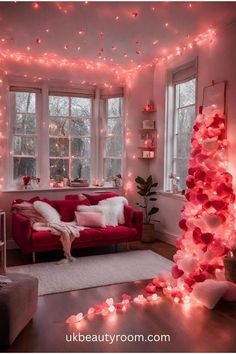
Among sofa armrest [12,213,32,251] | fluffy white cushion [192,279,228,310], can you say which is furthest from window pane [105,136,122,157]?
fluffy white cushion [192,279,228,310]

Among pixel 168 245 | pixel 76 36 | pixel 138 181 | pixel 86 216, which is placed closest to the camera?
pixel 76 36

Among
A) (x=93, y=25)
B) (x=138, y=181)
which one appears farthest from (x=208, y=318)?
(x=93, y=25)

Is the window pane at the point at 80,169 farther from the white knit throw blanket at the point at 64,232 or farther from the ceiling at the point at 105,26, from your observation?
the ceiling at the point at 105,26

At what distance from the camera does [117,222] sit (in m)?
4.92

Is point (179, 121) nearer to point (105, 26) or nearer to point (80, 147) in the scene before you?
point (80, 147)

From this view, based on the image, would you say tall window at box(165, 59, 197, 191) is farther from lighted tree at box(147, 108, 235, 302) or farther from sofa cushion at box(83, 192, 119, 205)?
lighted tree at box(147, 108, 235, 302)

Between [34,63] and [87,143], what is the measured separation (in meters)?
1.58

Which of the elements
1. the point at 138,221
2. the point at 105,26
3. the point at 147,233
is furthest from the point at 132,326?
the point at 105,26

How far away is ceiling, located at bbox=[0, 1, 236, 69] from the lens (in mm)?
3377

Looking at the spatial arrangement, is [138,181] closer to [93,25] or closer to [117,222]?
[117,222]

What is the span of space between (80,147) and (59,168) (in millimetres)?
532

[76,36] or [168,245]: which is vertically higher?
[76,36]

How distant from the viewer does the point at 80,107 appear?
573 cm

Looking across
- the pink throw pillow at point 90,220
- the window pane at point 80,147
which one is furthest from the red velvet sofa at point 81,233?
the window pane at point 80,147
